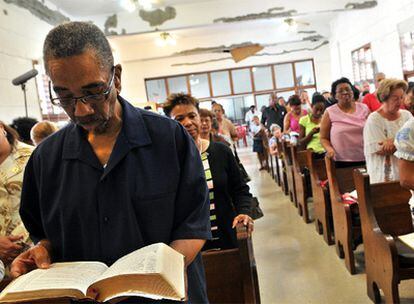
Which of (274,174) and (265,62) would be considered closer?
(274,174)

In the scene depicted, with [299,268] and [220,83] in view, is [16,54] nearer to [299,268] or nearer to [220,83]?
[299,268]

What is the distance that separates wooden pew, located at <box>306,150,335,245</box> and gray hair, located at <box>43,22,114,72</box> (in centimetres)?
301

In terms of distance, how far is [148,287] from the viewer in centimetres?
73

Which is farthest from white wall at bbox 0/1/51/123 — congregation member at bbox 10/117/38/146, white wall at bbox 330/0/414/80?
white wall at bbox 330/0/414/80

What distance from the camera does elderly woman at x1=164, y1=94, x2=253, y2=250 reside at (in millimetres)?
2021

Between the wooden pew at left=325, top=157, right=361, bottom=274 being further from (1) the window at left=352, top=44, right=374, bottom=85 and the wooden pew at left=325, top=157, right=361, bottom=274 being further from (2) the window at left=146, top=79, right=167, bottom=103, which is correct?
(2) the window at left=146, top=79, right=167, bottom=103

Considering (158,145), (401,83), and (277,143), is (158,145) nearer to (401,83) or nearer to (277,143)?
(401,83)

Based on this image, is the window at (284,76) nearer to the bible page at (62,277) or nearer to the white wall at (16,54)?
the white wall at (16,54)

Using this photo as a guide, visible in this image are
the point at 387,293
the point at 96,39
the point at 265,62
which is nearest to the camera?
the point at 96,39

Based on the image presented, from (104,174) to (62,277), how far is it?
0.24 metres

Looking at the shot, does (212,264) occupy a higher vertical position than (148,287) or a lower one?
lower

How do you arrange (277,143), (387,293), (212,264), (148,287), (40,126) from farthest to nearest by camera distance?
1. (277,143)
2. (40,126)
3. (387,293)
4. (212,264)
5. (148,287)

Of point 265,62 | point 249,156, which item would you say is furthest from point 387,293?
point 265,62

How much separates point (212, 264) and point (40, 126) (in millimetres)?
2115
